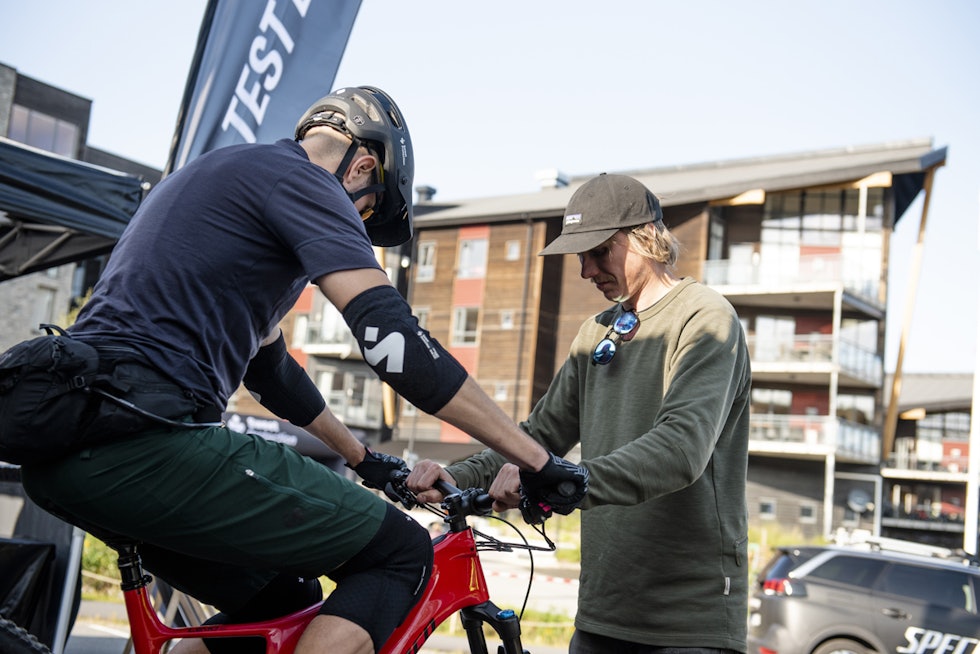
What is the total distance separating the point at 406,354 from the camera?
2459mm

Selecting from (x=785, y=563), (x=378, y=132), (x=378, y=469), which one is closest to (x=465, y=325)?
(x=785, y=563)

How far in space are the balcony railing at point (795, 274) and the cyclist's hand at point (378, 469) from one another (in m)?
37.5

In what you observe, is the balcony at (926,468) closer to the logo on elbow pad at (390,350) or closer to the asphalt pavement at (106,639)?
the asphalt pavement at (106,639)

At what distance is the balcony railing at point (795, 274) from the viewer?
1548 inches

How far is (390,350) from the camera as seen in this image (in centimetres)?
246

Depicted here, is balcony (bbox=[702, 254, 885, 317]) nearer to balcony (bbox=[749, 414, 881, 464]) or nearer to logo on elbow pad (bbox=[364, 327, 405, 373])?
balcony (bbox=[749, 414, 881, 464])

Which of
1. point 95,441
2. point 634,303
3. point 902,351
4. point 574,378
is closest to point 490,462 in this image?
point 574,378

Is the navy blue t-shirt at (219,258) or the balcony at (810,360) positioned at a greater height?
the balcony at (810,360)

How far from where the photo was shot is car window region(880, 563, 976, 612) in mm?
→ 11883

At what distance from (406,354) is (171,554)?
926mm

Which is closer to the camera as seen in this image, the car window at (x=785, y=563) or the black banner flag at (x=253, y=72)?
the black banner flag at (x=253, y=72)

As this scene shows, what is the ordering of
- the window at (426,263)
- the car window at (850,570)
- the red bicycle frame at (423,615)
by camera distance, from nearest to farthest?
the red bicycle frame at (423,615), the car window at (850,570), the window at (426,263)

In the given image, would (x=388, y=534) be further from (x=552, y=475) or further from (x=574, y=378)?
(x=574, y=378)

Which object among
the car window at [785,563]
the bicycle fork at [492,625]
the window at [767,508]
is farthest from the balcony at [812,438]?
the bicycle fork at [492,625]
